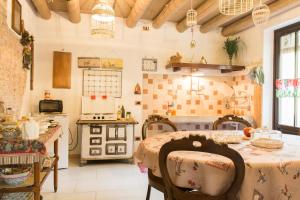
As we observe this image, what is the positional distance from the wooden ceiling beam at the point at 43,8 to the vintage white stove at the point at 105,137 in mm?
1653

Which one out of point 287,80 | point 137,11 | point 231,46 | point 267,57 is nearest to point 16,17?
point 137,11

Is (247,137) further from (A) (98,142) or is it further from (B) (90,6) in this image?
(B) (90,6)

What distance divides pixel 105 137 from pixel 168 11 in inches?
84.6

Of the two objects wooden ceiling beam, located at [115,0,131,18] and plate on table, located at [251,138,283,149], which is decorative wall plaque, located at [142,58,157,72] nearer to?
wooden ceiling beam, located at [115,0,131,18]

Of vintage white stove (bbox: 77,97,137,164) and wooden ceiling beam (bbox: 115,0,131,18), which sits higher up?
wooden ceiling beam (bbox: 115,0,131,18)

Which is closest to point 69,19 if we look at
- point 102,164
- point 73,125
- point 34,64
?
point 34,64

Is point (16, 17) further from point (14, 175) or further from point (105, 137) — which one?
point (105, 137)

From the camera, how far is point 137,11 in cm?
371

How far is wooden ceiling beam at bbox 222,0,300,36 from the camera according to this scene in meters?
3.22

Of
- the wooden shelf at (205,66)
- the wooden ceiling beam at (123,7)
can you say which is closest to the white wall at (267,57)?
the wooden shelf at (205,66)

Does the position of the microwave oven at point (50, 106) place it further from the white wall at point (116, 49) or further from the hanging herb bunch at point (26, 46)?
the hanging herb bunch at point (26, 46)

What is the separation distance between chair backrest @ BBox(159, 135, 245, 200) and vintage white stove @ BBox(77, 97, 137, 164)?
A: 247 cm

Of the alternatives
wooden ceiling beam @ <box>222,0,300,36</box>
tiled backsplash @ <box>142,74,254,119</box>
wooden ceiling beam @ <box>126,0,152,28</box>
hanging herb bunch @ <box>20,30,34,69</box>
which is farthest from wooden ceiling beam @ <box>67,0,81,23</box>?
wooden ceiling beam @ <box>222,0,300,36</box>

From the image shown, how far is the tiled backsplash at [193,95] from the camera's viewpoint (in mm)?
4621
